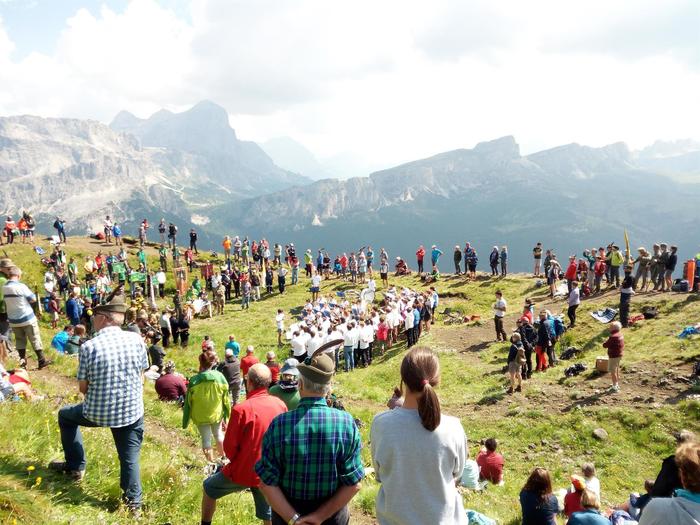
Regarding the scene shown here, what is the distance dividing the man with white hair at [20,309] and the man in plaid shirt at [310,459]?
28.7 ft

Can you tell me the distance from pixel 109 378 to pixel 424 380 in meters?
3.89

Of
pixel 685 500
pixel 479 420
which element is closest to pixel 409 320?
pixel 479 420

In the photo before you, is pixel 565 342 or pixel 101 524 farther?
pixel 565 342

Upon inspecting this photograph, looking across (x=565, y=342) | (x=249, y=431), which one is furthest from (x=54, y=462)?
(x=565, y=342)

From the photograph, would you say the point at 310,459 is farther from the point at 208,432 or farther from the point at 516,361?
the point at 516,361

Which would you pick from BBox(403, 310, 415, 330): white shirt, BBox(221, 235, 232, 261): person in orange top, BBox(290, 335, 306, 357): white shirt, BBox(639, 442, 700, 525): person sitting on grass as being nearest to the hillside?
BBox(403, 310, 415, 330): white shirt

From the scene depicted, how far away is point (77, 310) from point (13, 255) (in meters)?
18.7

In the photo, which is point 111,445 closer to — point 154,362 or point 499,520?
point 499,520

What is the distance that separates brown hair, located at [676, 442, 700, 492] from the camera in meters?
3.61

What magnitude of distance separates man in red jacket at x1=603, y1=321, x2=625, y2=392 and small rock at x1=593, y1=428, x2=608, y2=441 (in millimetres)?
2542

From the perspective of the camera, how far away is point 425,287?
36.2 metres

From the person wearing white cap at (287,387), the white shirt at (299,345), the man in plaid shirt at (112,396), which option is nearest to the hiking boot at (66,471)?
the man in plaid shirt at (112,396)

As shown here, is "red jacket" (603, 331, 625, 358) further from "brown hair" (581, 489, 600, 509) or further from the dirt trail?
"brown hair" (581, 489, 600, 509)

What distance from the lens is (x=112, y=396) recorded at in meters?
5.00
